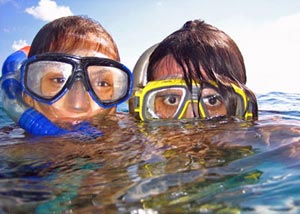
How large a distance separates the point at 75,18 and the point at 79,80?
963 millimetres

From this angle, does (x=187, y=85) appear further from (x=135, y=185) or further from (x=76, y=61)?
(x=135, y=185)

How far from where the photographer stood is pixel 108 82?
3.44 meters

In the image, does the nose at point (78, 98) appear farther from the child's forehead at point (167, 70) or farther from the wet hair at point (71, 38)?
the child's forehead at point (167, 70)

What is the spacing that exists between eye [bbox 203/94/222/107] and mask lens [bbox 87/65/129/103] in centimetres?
90

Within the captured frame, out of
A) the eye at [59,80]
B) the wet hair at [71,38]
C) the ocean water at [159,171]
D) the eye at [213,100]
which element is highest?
the wet hair at [71,38]

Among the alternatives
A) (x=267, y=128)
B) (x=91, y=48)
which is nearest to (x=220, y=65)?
(x=267, y=128)

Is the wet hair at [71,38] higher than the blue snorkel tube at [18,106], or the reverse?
the wet hair at [71,38]

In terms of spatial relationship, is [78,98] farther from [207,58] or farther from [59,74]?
[207,58]

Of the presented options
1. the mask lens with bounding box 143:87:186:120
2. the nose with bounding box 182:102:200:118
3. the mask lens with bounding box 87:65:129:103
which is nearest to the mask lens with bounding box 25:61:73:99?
the mask lens with bounding box 87:65:129:103

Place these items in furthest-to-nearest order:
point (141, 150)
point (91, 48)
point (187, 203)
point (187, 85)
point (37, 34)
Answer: point (37, 34), point (91, 48), point (187, 85), point (141, 150), point (187, 203)

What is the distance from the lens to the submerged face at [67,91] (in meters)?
3.15

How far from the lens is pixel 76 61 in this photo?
3.17 m

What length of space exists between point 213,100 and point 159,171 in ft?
4.64

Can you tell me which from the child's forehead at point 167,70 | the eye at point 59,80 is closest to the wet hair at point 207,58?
the child's forehead at point 167,70
